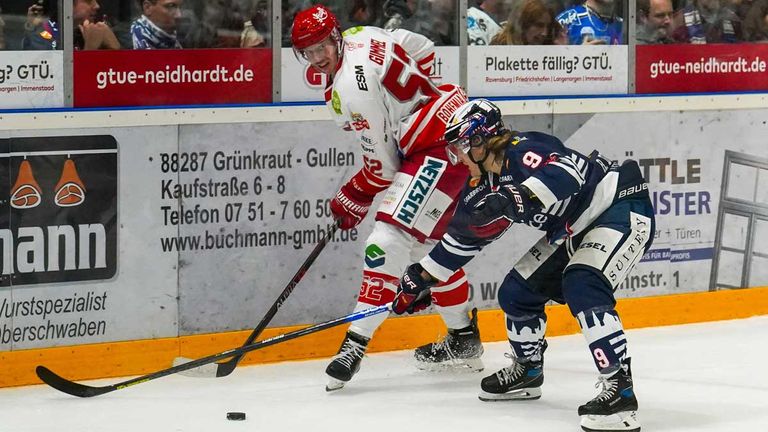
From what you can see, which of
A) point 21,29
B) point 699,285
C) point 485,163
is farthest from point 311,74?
point 699,285

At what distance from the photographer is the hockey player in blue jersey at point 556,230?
15.4 ft

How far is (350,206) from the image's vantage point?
5.74 m

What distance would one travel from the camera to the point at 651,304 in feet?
22.3

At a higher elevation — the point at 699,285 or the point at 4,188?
the point at 4,188

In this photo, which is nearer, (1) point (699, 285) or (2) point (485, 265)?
(2) point (485, 265)

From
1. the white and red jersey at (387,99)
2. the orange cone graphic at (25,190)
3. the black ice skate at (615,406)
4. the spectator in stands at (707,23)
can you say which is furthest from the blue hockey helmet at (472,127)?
the spectator in stands at (707,23)

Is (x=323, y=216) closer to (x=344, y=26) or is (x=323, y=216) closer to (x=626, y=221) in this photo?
(x=344, y=26)

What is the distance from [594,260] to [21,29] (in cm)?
233

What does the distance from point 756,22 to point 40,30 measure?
11.7 ft

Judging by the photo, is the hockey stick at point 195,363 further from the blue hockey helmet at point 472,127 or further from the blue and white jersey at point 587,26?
the blue and white jersey at point 587,26

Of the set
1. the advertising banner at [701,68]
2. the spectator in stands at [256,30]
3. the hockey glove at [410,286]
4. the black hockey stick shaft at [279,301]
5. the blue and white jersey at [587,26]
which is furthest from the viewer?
the advertising banner at [701,68]

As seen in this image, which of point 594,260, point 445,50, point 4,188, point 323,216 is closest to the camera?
point 594,260

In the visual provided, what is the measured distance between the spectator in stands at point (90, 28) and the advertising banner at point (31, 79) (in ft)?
0.36

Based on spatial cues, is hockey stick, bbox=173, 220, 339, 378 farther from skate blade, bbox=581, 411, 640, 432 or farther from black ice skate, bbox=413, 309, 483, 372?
skate blade, bbox=581, 411, 640, 432
